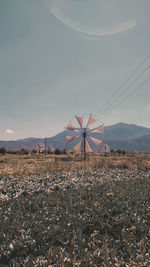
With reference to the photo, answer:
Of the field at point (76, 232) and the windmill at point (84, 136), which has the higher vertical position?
the windmill at point (84, 136)

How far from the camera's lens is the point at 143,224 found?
5.71m

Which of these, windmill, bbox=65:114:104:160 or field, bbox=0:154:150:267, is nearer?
field, bbox=0:154:150:267

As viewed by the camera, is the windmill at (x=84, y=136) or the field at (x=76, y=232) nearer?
the field at (x=76, y=232)

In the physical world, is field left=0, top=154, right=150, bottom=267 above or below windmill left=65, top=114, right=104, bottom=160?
below

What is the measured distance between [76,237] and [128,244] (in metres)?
1.28

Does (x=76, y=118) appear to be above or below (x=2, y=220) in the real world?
above

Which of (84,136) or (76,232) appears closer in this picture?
(76,232)

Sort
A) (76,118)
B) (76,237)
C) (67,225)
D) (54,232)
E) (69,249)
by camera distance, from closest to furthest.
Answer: (69,249) < (76,237) < (54,232) < (67,225) < (76,118)

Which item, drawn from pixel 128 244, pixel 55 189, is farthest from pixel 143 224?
pixel 55 189

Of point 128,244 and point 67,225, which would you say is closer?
point 128,244

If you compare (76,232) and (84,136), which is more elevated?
(84,136)

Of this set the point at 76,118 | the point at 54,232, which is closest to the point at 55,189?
the point at 54,232

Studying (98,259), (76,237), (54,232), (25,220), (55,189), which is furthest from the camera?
(55,189)

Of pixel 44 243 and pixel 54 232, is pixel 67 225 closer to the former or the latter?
pixel 54 232
